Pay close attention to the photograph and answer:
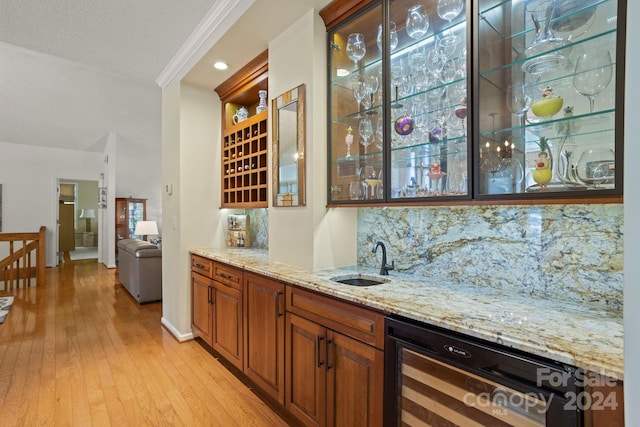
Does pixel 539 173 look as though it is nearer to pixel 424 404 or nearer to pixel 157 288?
pixel 424 404

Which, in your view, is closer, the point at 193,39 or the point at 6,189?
the point at 193,39

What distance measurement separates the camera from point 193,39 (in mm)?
2801

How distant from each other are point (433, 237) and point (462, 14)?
1179 mm

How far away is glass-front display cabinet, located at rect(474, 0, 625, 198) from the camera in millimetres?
1234

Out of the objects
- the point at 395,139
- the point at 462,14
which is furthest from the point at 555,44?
the point at 395,139

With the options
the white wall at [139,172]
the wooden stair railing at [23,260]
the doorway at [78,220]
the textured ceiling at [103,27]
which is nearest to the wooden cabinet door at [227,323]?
the textured ceiling at [103,27]

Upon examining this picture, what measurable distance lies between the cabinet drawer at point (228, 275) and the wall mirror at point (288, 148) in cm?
63

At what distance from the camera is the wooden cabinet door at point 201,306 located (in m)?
3.03

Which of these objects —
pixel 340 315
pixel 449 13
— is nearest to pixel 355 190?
pixel 340 315

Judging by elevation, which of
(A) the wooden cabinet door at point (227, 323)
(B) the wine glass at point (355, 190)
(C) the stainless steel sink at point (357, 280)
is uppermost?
(B) the wine glass at point (355, 190)

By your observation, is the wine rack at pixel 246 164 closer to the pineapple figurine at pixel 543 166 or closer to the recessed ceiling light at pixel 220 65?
the recessed ceiling light at pixel 220 65

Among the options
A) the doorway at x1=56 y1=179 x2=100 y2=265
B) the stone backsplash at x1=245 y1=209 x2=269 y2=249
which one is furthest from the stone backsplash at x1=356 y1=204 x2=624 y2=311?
the doorway at x1=56 y1=179 x2=100 y2=265

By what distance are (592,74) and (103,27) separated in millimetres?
3199

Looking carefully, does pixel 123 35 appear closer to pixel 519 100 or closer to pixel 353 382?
pixel 519 100
